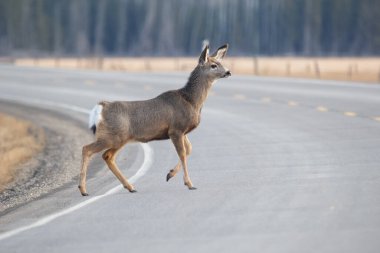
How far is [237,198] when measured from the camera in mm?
11711

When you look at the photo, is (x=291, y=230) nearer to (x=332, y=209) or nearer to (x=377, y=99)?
(x=332, y=209)

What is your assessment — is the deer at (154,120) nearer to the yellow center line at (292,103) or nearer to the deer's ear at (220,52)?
the deer's ear at (220,52)

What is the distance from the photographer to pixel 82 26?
135 metres

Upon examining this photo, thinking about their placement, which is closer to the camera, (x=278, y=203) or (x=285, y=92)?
(x=278, y=203)

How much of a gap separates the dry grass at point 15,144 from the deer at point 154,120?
295 centimetres

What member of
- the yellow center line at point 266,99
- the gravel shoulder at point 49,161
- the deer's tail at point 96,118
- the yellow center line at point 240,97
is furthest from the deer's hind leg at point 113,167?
the yellow center line at point 240,97

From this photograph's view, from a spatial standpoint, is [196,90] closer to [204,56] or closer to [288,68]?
[204,56]

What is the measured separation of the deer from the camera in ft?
41.4

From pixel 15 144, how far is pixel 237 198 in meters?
12.0

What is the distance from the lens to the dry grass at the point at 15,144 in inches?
701

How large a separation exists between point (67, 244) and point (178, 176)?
4.88 metres

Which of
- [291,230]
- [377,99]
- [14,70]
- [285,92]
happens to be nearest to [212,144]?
[291,230]

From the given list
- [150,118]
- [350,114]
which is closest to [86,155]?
[150,118]

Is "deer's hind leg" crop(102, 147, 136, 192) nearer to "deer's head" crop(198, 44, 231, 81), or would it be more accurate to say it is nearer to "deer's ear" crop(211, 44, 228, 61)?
"deer's head" crop(198, 44, 231, 81)
